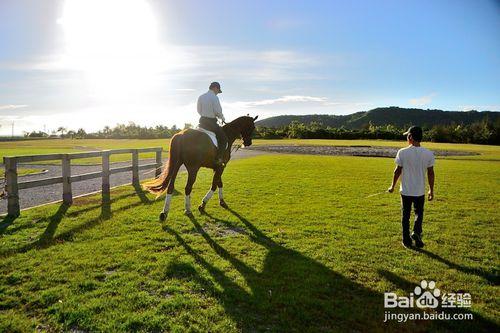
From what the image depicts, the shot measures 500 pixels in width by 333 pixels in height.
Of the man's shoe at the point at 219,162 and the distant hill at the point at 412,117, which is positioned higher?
the distant hill at the point at 412,117

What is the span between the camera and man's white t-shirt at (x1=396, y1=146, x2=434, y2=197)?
692 cm

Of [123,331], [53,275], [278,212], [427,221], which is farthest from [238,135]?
[123,331]

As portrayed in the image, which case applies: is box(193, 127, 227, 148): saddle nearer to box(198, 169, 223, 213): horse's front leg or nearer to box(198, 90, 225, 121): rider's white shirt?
box(198, 90, 225, 121): rider's white shirt

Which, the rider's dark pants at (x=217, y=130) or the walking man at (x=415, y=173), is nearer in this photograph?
the walking man at (x=415, y=173)

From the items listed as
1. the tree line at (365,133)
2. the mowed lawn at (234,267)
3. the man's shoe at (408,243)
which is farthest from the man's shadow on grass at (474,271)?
the tree line at (365,133)

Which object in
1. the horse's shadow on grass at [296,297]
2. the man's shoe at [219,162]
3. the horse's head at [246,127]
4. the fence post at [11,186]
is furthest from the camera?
the horse's head at [246,127]

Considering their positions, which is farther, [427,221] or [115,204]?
[115,204]

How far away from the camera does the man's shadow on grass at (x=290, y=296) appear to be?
169 inches

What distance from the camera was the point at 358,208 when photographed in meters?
11.2

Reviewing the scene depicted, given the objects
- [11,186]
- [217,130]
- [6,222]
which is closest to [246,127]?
[217,130]

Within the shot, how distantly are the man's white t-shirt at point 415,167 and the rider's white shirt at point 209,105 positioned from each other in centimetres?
513

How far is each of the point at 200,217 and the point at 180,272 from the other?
149 inches

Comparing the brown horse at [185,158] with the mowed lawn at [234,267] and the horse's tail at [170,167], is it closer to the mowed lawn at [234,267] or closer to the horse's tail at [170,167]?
the horse's tail at [170,167]

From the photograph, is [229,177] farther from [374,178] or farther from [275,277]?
[275,277]
